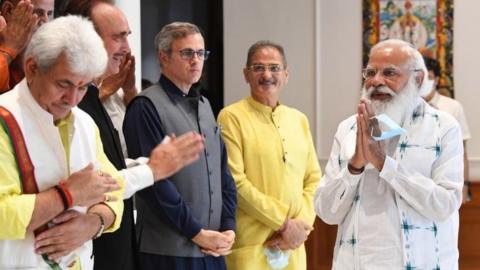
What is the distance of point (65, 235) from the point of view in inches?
70.6

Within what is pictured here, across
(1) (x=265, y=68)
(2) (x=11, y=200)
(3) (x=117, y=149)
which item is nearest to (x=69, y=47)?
(2) (x=11, y=200)

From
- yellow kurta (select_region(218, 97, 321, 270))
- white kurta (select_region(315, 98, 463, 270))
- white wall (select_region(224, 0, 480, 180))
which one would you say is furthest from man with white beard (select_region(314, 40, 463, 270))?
white wall (select_region(224, 0, 480, 180))

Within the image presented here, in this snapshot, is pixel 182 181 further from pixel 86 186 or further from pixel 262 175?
pixel 86 186

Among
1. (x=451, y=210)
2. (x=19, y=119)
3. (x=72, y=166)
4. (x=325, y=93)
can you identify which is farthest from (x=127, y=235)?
(x=325, y=93)

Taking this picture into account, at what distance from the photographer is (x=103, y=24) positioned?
2.57 m

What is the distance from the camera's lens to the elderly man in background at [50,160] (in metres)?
1.71

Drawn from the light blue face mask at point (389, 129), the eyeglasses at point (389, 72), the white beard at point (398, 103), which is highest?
the eyeglasses at point (389, 72)

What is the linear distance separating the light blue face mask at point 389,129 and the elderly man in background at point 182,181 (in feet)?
2.61

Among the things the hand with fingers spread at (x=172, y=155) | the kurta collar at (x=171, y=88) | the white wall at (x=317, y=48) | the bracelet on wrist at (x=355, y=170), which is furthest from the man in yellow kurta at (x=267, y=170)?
the white wall at (x=317, y=48)

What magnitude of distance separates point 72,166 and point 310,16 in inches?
154

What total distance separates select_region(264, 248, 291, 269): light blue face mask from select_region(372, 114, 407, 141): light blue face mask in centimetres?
104

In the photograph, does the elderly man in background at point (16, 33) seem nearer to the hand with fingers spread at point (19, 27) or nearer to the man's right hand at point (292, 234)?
the hand with fingers spread at point (19, 27)

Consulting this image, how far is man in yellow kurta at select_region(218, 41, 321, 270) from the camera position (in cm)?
329

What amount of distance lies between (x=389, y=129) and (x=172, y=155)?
0.81 meters
